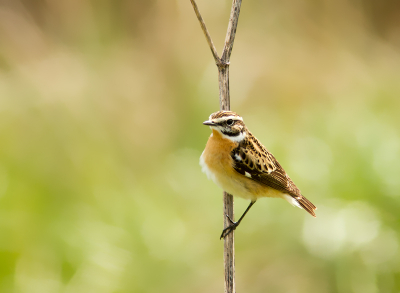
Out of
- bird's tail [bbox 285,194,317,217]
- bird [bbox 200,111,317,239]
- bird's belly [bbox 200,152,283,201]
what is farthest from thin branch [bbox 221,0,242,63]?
bird's tail [bbox 285,194,317,217]

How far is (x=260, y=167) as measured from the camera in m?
4.80

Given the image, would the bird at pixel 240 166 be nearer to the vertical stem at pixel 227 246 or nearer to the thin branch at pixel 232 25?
the vertical stem at pixel 227 246

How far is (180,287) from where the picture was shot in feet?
18.5

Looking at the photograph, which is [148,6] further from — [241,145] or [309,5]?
[241,145]

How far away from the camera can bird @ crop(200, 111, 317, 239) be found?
438cm

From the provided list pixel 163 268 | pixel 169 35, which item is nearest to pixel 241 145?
pixel 163 268

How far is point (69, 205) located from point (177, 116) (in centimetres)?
284

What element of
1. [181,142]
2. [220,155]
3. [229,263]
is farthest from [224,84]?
[181,142]

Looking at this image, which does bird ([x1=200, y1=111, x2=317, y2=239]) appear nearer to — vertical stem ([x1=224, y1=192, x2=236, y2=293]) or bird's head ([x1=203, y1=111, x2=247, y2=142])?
bird's head ([x1=203, y1=111, x2=247, y2=142])

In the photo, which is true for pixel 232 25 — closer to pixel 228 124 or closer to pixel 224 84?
pixel 224 84

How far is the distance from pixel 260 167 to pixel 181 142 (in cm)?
321

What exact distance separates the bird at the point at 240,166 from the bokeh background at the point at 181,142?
50.4 inches

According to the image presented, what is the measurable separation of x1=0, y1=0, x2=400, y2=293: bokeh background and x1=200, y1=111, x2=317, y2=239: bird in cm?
128

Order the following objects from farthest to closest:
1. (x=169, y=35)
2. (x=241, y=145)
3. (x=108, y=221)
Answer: (x=169, y=35), (x=108, y=221), (x=241, y=145)
